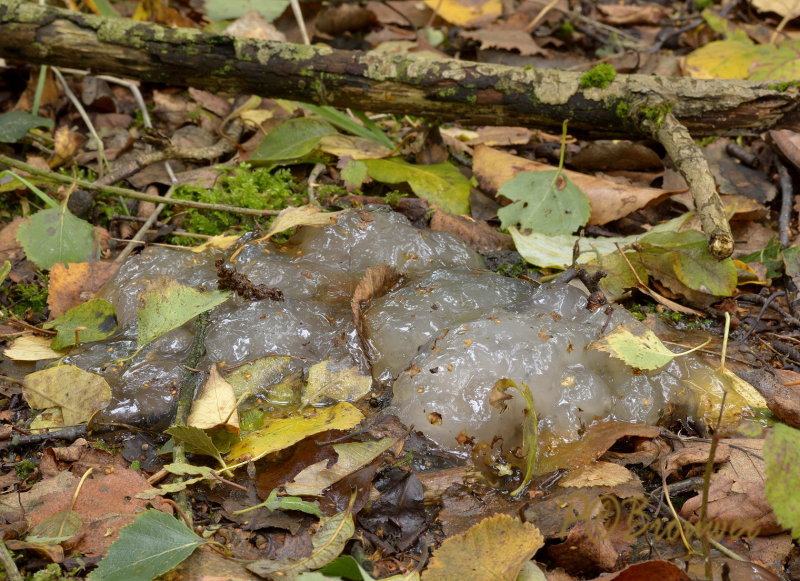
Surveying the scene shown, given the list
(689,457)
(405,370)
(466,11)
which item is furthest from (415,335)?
(466,11)

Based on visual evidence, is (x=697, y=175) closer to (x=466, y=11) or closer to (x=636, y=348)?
(x=636, y=348)

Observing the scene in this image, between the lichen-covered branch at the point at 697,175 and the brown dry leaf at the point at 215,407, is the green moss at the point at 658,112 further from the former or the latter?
the brown dry leaf at the point at 215,407

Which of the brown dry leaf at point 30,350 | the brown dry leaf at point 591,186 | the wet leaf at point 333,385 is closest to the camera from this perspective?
the wet leaf at point 333,385

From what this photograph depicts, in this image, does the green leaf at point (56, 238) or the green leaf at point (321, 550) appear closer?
the green leaf at point (321, 550)

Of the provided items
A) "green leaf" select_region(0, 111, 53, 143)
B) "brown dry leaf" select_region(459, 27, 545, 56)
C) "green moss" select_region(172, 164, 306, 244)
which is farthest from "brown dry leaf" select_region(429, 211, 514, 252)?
"green leaf" select_region(0, 111, 53, 143)

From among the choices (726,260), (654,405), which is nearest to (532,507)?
(654,405)

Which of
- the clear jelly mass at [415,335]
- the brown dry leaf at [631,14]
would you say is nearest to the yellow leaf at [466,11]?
the brown dry leaf at [631,14]

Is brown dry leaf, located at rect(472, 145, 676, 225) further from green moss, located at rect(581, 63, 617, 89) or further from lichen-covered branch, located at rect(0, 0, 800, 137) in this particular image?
green moss, located at rect(581, 63, 617, 89)

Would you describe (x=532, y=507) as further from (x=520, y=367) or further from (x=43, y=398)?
(x=43, y=398)

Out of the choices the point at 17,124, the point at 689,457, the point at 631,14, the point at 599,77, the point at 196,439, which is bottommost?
the point at 689,457
